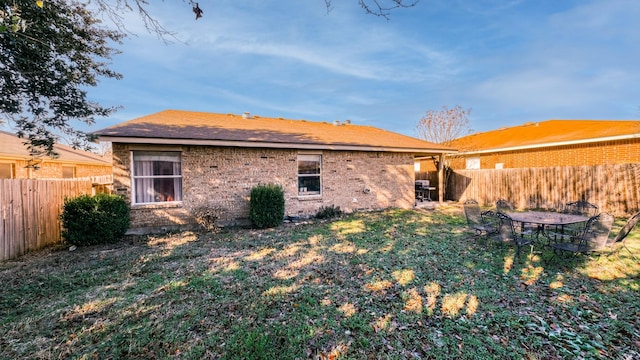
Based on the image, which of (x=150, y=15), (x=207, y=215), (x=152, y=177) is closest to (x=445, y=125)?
(x=207, y=215)

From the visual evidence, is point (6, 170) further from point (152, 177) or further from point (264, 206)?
point (264, 206)

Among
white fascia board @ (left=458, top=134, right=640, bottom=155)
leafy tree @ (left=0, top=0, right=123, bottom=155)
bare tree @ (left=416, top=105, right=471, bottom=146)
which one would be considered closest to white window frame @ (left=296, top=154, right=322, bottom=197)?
leafy tree @ (left=0, top=0, right=123, bottom=155)

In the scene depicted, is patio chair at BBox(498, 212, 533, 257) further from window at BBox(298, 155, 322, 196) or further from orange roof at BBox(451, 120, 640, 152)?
orange roof at BBox(451, 120, 640, 152)

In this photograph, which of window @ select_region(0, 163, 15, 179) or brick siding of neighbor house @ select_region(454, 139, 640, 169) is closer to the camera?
brick siding of neighbor house @ select_region(454, 139, 640, 169)

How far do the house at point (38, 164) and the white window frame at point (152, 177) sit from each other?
422 centimetres

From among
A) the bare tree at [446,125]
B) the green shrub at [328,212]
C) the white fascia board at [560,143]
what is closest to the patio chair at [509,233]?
the green shrub at [328,212]

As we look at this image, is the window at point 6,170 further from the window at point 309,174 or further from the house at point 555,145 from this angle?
the house at point 555,145

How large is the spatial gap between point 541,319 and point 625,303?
1559 mm

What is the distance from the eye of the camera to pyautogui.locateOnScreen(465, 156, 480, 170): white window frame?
19.6 m

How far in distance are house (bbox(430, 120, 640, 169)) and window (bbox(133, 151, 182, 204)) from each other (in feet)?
59.4

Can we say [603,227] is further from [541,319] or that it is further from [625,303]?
[541,319]

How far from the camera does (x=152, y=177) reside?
8844mm

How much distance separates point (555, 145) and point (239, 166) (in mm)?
17110

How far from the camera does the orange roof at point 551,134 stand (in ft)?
42.6
